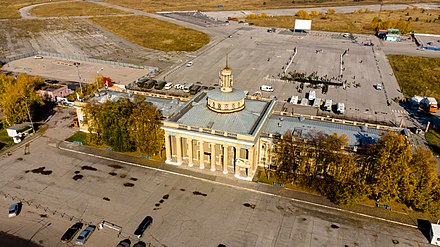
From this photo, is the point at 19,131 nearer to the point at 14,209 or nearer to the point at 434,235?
the point at 14,209

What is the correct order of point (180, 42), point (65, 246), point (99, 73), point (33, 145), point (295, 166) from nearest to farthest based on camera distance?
point (65, 246), point (295, 166), point (33, 145), point (99, 73), point (180, 42)

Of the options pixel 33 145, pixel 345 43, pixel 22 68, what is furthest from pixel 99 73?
pixel 345 43

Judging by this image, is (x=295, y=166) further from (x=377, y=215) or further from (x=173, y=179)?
(x=173, y=179)

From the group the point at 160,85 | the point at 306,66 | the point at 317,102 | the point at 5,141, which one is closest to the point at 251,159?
the point at 317,102

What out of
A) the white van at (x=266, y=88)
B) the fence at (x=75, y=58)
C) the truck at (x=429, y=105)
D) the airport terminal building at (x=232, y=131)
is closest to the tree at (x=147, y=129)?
the airport terminal building at (x=232, y=131)

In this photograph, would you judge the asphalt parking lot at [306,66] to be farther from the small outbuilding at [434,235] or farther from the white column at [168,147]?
the white column at [168,147]

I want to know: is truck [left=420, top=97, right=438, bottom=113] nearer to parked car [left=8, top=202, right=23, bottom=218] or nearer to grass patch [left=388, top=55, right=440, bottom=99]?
grass patch [left=388, top=55, right=440, bottom=99]
